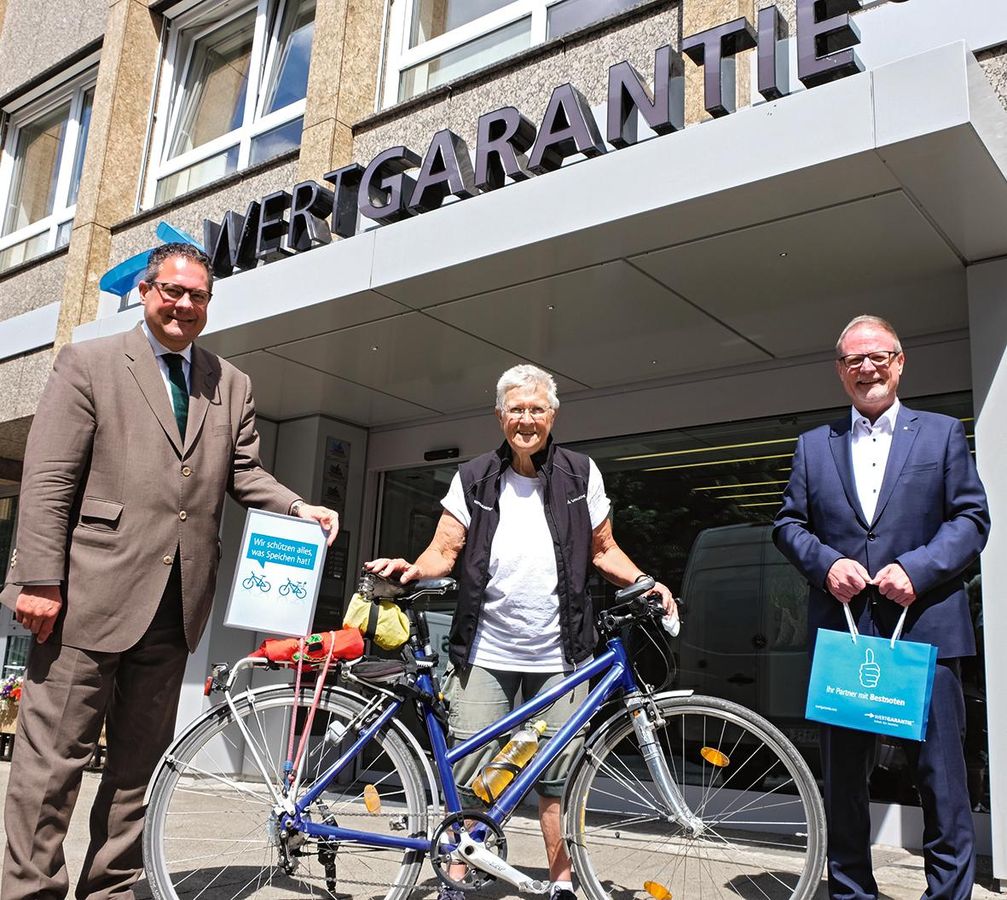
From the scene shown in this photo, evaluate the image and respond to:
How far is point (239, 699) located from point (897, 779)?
3.68 meters

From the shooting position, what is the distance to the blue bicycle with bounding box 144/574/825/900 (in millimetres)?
2811

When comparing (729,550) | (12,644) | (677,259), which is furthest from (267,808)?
(12,644)

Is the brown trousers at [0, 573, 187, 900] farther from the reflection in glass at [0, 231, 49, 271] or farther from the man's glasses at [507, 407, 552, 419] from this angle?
the reflection in glass at [0, 231, 49, 271]

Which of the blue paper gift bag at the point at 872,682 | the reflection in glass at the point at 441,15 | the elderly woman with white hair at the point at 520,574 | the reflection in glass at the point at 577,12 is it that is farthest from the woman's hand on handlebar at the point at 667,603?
the reflection in glass at the point at 441,15

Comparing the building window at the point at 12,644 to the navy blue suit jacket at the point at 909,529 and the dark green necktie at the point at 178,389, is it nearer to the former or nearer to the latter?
the dark green necktie at the point at 178,389

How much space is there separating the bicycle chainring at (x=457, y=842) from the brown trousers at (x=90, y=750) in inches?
35.0

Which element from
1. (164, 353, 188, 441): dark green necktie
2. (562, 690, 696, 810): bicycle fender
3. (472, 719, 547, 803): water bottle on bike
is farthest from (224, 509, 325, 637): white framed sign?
(562, 690, 696, 810): bicycle fender

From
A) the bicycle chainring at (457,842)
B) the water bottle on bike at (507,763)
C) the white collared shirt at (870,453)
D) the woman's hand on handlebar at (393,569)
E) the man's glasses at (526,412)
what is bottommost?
the bicycle chainring at (457,842)

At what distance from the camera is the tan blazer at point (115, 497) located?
9.19ft

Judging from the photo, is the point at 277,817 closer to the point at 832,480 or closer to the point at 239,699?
the point at 239,699

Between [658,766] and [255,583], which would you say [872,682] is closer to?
[658,766]

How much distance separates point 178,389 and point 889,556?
222cm

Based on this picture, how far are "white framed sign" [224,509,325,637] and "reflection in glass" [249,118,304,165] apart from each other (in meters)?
5.36

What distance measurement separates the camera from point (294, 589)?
296 centimetres
